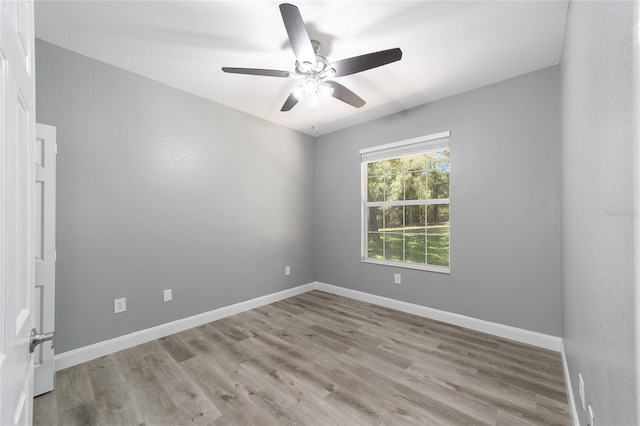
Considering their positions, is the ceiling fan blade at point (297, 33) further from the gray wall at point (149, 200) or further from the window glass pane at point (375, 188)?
the window glass pane at point (375, 188)

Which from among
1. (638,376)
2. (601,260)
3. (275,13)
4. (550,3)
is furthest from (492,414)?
(275,13)

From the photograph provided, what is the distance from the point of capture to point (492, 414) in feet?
5.32

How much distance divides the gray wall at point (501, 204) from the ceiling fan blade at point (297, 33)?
1983mm

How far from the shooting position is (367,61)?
1.79m

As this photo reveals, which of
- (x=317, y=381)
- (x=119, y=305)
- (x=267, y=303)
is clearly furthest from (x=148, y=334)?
(x=317, y=381)

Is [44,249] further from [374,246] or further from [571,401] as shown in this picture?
[571,401]

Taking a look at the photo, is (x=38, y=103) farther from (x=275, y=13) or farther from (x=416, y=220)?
(x=416, y=220)

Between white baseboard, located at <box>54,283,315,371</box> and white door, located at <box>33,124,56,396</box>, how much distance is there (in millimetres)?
296

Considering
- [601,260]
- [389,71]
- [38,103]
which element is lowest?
[601,260]

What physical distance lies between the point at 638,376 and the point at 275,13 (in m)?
2.30

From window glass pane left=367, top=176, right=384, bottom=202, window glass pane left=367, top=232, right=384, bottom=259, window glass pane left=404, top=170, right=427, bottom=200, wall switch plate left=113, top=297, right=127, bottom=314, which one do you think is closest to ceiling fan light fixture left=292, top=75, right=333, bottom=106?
window glass pane left=404, top=170, right=427, bottom=200

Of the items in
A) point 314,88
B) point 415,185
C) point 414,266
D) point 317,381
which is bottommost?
point 317,381

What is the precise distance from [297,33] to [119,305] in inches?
107

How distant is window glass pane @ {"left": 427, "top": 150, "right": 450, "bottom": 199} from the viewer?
3135 mm
